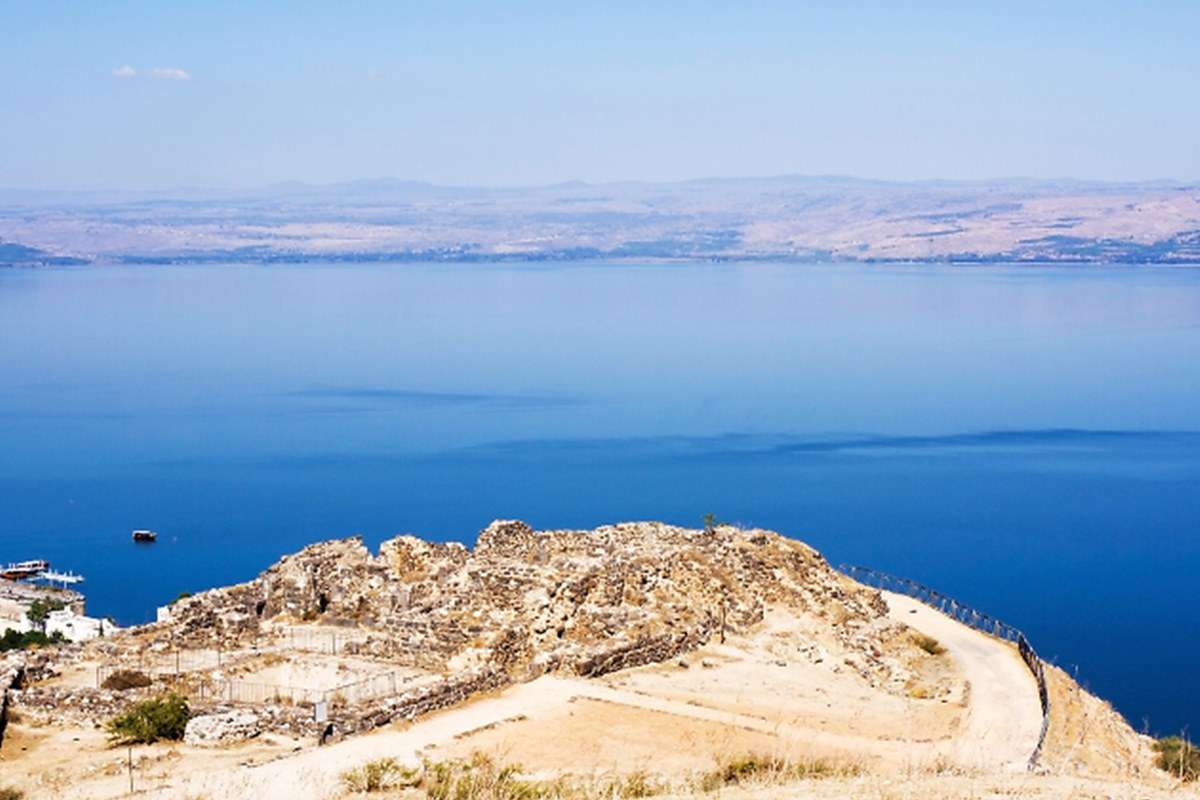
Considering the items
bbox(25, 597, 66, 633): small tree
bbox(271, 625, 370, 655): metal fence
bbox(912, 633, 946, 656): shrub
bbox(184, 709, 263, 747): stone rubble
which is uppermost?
bbox(184, 709, 263, 747): stone rubble

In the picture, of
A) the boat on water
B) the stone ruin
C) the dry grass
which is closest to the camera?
the dry grass

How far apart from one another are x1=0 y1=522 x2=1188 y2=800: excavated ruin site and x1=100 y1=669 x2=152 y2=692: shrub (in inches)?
4.2

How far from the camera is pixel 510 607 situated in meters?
21.3

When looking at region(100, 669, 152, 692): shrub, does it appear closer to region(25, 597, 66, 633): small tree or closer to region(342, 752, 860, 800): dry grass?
region(342, 752, 860, 800): dry grass

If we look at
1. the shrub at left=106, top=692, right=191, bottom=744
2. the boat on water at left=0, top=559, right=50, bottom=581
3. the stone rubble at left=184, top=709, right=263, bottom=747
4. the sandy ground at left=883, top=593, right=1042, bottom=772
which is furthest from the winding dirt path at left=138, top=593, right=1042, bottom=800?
the boat on water at left=0, top=559, right=50, bottom=581

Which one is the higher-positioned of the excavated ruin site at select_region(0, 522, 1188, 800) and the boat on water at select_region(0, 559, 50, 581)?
the excavated ruin site at select_region(0, 522, 1188, 800)

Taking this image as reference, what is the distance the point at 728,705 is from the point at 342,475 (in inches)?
2098

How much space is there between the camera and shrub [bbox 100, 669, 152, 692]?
18406 mm

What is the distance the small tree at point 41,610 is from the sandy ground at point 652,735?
1012 inches

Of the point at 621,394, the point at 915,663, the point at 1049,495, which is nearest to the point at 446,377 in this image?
the point at 621,394

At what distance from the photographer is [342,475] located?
7088 centimetres

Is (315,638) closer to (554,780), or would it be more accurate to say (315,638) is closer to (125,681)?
(125,681)

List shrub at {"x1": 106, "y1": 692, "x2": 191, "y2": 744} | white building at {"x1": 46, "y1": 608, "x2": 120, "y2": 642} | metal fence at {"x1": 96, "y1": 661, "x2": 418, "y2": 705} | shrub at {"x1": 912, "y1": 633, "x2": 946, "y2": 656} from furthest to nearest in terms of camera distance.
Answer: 1. white building at {"x1": 46, "y1": 608, "x2": 120, "y2": 642}
2. shrub at {"x1": 912, "y1": 633, "x2": 946, "y2": 656}
3. metal fence at {"x1": 96, "y1": 661, "x2": 418, "y2": 705}
4. shrub at {"x1": 106, "y1": 692, "x2": 191, "y2": 744}

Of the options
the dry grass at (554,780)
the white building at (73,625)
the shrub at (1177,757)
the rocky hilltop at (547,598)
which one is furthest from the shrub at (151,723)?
the white building at (73,625)
